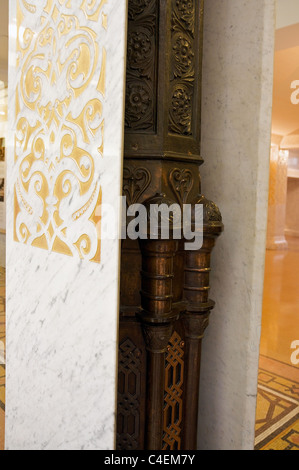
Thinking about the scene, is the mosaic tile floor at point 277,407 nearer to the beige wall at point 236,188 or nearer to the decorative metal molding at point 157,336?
the beige wall at point 236,188

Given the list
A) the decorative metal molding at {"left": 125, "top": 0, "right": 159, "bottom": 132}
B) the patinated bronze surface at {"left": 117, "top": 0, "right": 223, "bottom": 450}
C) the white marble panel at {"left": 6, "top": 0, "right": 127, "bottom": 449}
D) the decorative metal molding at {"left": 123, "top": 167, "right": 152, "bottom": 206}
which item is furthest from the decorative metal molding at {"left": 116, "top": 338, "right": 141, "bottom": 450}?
the decorative metal molding at {"left": 125, "top": 0, "right": 159, "bottom": 132}

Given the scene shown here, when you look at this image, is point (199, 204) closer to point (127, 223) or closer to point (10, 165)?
point (127, 223)

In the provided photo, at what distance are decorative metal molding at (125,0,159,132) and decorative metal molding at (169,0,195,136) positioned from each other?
61 mm

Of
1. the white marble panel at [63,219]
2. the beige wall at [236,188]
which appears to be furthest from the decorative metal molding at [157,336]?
the beige wall at [236,188]

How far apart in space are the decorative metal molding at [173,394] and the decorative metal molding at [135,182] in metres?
0.50

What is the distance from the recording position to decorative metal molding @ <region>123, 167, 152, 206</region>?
1263 mm

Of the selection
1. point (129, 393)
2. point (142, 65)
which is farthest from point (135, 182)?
point (129, 393)

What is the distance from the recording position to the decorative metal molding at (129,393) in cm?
134

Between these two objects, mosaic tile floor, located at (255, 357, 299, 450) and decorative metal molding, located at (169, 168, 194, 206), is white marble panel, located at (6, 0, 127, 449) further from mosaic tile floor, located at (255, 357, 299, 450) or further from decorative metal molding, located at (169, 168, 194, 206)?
mosaic tile floor, located at (255, 357, 299, 450)

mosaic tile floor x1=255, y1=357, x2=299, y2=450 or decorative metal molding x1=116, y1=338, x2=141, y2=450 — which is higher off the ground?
decorative metal molding x1=116, y1=338, x2=141, y2=450

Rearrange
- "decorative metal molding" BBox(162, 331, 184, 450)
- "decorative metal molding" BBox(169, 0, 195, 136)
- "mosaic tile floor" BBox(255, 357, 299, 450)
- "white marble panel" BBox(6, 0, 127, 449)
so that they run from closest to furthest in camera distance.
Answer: "white marble panel" BBox(6, 0, 127, 449) < "decorative metal molding" BBox(169, 0, 195, 136) < "decorative metal molding" BBox(162, 331, 184, 450) < "mosaic tile floor" BBox(255, 357, 299, 450)

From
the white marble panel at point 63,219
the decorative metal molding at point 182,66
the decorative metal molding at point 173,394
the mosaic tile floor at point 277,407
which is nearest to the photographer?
the white marble panel at point 63,219

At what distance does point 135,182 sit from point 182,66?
41 centimetres
